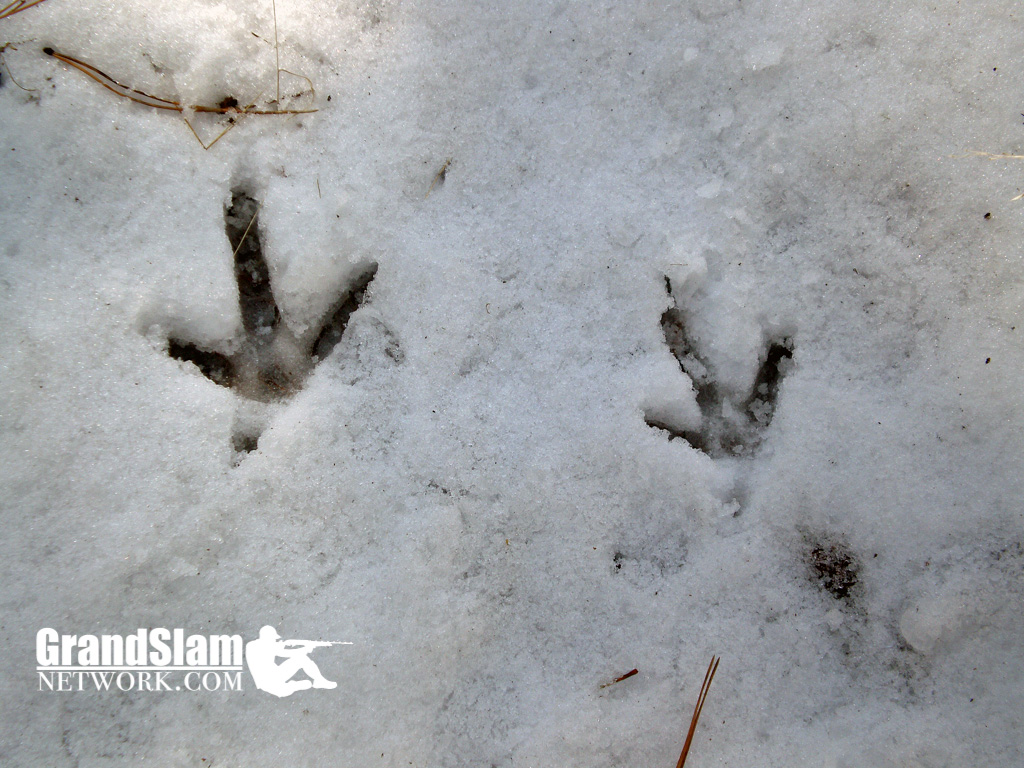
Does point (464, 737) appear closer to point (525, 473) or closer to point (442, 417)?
point (525, 473)

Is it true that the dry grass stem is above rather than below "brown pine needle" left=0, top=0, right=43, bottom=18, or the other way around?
below

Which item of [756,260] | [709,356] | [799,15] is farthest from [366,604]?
[799,15]

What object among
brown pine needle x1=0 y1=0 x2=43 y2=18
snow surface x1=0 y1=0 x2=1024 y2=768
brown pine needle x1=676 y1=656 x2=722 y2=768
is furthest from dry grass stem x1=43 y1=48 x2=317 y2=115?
brown pine needle x1=676 y1=656 x2=722 y2=768

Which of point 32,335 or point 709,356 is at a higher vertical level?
point 709,356

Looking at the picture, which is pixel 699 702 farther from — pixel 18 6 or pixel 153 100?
pixel 18 6

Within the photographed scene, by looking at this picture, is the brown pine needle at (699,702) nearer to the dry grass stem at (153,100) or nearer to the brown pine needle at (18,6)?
the dry grass stem at (153,100)

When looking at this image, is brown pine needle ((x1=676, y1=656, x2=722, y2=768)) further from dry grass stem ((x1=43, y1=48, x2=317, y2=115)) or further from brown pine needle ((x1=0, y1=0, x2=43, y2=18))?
Result: brown pine needle ((x1=0, y1=0, x2=43, y2=18))

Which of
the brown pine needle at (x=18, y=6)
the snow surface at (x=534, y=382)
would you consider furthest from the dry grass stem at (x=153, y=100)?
the brown pine needle at (x=18, y=6)
